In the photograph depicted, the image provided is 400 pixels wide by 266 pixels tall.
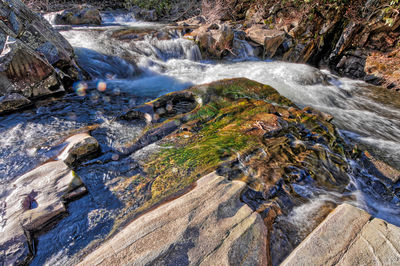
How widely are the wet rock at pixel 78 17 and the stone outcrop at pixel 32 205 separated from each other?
14.3m

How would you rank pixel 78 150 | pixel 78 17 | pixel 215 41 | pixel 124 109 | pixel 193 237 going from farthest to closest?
pixel 78 17 → pixel 215 41 → pixel 124 109 → pixel 78 150 → pixel 193 237

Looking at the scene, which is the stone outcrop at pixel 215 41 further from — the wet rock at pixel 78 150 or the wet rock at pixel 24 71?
the wet rock at pixel 78 150

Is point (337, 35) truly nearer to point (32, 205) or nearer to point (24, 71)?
point (24, 71)

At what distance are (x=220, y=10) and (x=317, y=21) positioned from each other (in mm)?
7430

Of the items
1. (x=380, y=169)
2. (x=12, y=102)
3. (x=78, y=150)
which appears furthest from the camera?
(x=12, y=102)

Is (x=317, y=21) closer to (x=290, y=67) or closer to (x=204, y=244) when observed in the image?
(x=290, y=67)

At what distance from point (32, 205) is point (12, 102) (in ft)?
11.8

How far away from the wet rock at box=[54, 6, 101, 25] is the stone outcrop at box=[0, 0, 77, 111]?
354 inches

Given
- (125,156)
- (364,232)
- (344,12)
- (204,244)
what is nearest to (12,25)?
(125,156)

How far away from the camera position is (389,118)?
6188 millimetres

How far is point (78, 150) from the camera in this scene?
3.07 meters

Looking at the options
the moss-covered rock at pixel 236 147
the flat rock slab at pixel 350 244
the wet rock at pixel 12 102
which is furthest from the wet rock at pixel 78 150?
the flat rock slab at pixel 350 244

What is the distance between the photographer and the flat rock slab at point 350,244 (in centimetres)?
168

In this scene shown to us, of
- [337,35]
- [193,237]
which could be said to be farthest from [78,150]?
[337,35]
